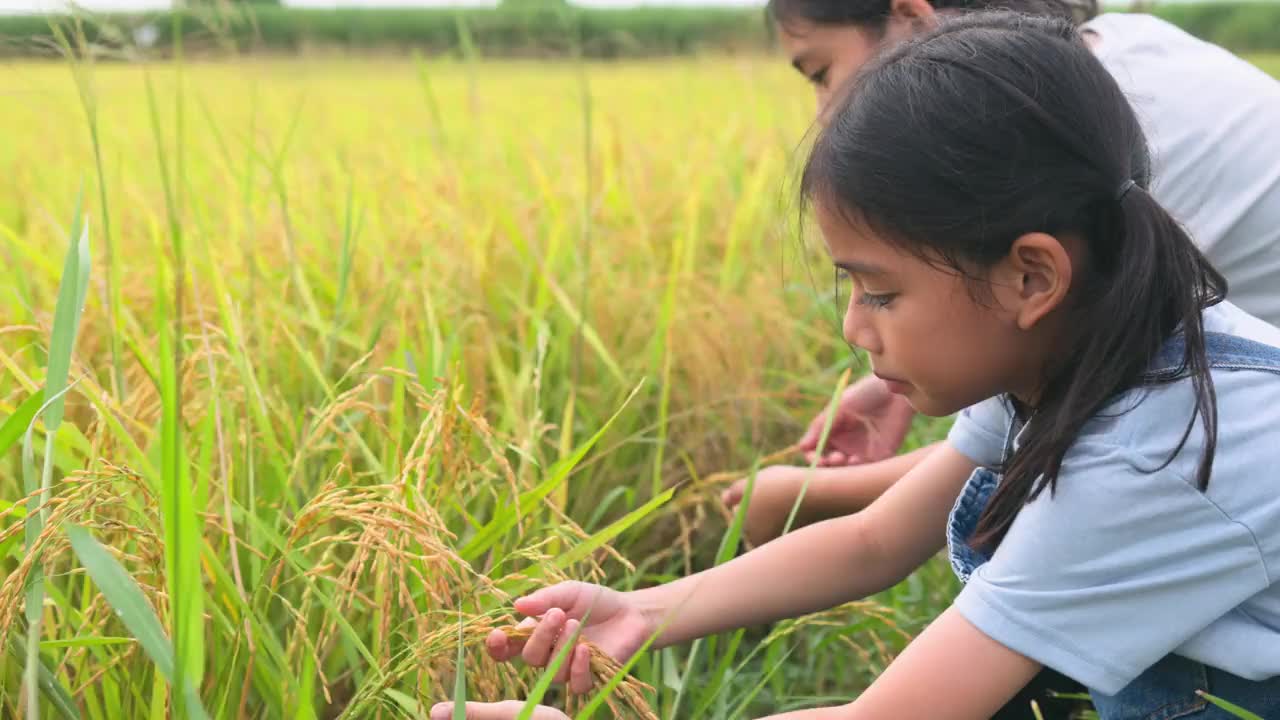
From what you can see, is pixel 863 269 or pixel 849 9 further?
pixel 849 9

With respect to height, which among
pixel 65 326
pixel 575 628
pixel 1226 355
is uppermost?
pixel 65 326

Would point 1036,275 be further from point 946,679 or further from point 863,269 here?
point 946,679

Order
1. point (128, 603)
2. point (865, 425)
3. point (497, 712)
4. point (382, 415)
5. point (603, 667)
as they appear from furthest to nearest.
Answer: point (865, 425) → point (382, 415) → point (603, 667) → point (497, 712) → point (128, 603)

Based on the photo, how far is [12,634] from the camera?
3.65ft

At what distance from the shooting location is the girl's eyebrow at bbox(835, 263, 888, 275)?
1066mm

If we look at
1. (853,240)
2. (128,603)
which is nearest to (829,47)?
(853,240)

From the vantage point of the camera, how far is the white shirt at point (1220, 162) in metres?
1.56

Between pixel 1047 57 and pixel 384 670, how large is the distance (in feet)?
2.64

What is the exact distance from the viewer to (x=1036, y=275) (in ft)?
3.41

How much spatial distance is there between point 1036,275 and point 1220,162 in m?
0.69

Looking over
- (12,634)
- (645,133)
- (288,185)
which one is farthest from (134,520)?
(645,133)

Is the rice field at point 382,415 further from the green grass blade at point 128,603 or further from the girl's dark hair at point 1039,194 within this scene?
the girl's dark hair at point 1039,194

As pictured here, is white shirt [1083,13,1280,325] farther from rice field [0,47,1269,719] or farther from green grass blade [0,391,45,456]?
green grass blade [0,391,45,456]

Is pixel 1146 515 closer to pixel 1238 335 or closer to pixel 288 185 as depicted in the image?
pixel 1238 335
